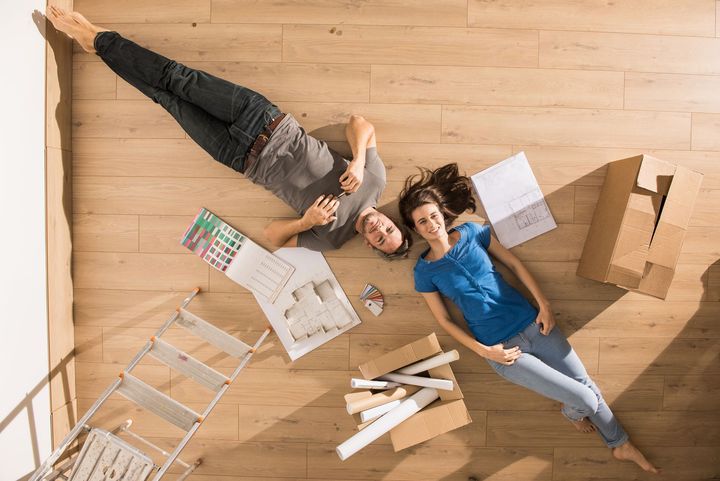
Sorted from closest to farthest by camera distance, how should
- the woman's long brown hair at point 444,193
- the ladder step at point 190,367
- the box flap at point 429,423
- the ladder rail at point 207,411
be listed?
the ladder rail at point 207,411 → the ladder step at point 190,367 → the box flap at point 429,423 → the woman's long brown hair at point 444,193

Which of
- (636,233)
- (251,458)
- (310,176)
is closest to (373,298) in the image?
(310,176)

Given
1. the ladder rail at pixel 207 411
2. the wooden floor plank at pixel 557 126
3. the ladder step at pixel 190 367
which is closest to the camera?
the ladder rail at pixel 207 411

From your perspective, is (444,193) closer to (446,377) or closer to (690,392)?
(446,377)

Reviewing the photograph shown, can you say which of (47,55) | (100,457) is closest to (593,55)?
(47,55)

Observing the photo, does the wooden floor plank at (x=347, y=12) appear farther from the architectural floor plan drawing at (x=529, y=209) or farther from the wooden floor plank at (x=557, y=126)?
the architectural floor plan drawing at (x=529, y=209)

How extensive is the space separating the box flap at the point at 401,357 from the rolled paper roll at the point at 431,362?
0.08ft

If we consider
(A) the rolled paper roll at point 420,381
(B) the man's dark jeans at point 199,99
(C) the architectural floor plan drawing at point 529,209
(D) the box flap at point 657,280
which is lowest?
(A) the rolled paper roll at point 420,381

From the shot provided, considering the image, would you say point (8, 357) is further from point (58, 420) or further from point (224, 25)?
point (224, 25)

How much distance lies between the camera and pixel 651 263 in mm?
1692

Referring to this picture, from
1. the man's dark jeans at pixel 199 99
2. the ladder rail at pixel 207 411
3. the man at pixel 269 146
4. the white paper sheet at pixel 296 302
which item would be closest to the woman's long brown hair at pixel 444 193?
the man at pixel 269 146

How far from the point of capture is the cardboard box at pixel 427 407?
1.75m

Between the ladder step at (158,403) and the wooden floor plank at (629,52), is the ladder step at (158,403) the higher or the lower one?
the lower one

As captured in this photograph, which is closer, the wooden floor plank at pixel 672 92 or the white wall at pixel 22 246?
the white wall at pixel 22 246

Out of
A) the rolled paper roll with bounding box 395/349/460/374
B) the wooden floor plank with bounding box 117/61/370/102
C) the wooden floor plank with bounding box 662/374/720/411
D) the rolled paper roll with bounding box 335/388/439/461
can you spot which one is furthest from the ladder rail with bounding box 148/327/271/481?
the wooden floor plank with bounding box 662/374/720/411
